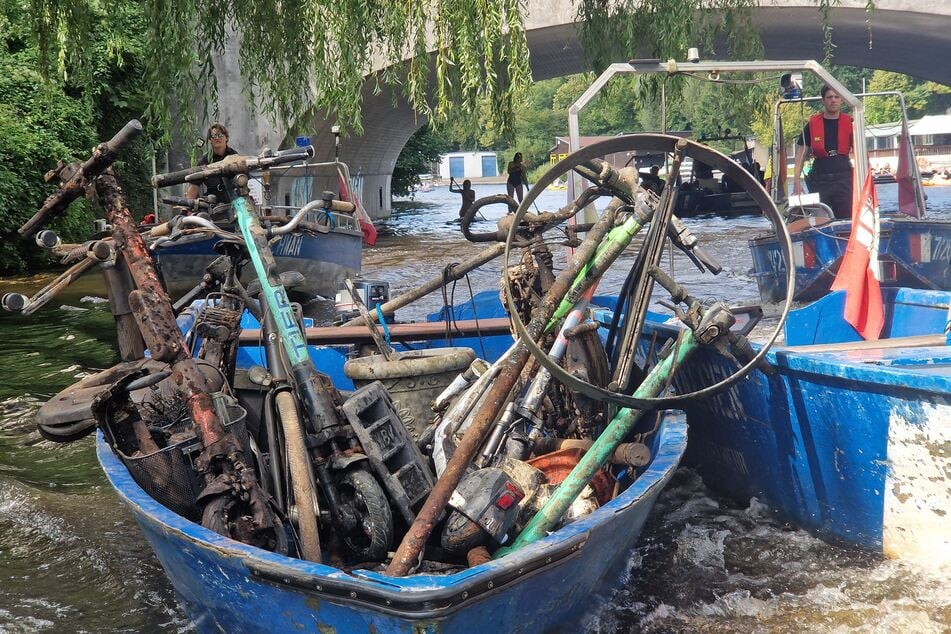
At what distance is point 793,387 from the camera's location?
4523 millimetres

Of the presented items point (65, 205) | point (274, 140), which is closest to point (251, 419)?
point (65, 205)

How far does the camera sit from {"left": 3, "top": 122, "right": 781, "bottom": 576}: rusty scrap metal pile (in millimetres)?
3398

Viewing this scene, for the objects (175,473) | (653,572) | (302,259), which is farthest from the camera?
(302,259)

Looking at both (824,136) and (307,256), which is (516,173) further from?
(824,136)

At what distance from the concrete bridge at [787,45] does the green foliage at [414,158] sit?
11.9 metres

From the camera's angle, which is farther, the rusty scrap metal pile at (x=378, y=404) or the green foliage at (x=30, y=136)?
the green foliage at (x=30, y=136)

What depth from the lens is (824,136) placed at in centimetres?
950

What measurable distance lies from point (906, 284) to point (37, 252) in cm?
1268

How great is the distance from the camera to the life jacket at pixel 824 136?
938 cm

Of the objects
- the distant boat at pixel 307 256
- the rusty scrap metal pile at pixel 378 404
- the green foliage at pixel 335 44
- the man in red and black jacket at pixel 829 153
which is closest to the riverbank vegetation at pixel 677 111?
Answer: the man in red and black jacket at pixel 829 153

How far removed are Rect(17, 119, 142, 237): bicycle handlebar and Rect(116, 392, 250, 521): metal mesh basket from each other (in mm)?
1162

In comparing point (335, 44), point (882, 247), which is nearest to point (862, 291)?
point (882, 247)

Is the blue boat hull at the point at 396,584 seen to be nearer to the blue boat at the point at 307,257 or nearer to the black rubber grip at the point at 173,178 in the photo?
the black rubber grip at the point at 173,178

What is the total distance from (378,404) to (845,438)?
2.07 meters
